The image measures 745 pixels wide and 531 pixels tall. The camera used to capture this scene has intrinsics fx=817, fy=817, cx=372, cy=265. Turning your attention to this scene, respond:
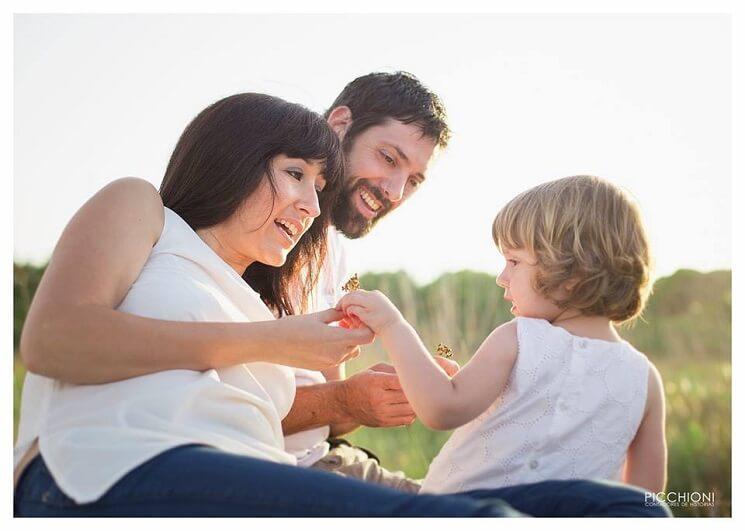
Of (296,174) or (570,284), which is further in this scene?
(296,174)

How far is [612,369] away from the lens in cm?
249

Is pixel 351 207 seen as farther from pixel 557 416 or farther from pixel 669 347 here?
pixel 669 347

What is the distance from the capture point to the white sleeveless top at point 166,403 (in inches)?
76.6

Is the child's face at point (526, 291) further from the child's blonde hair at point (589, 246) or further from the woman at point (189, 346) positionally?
the woman at point (189, 346)

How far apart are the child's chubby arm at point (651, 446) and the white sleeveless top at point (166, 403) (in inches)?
43.6

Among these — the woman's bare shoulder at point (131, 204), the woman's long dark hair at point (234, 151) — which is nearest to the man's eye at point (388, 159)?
the woman's long dark hair at point (234, 151)

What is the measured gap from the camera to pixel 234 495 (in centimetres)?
187

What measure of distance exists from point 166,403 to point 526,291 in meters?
1.22

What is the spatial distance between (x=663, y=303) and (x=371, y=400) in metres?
5.56

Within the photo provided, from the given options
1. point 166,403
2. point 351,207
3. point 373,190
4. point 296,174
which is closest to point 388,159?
point 373,190

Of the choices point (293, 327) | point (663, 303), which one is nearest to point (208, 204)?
point (293, 327)

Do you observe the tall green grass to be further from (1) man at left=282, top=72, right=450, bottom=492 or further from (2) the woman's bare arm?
(2) the woman's bare arm

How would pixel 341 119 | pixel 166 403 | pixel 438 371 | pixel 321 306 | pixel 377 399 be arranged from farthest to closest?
pixel 341 119 → pixel 321 306 → pixel 377 399 → pixel 438 371 → pixel 166 403

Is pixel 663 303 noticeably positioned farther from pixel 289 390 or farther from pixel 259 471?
pixel 259 471
